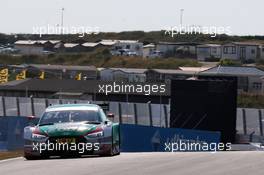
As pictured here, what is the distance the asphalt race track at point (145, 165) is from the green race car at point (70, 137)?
32 centimetres

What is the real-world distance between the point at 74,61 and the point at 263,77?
39825 mm

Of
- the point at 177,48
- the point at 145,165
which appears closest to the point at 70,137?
the point at 145,165

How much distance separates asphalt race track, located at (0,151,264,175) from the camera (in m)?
14.8

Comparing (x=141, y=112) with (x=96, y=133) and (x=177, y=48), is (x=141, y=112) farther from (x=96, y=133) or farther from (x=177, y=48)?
(x=177, y=48)

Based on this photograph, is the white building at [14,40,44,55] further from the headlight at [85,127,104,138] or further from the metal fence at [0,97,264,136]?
the headlight at [85,127,104,138]

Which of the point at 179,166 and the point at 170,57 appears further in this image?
the point at 170,57

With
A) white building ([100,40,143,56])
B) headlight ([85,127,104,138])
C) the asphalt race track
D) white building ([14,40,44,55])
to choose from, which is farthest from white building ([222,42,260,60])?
the asphalt race track

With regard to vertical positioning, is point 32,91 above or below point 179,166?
below

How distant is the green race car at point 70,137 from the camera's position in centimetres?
1831

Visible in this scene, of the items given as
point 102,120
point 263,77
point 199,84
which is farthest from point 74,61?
point 102,120

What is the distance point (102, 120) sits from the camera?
19.2 metres

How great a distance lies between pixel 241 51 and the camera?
114 m

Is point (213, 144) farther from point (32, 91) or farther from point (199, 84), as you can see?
point (32, 91)

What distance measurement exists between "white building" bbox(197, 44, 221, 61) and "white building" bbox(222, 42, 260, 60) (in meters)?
1.03
